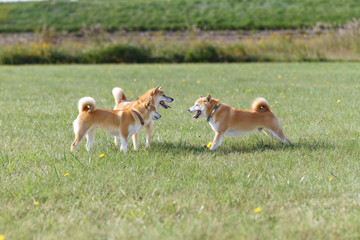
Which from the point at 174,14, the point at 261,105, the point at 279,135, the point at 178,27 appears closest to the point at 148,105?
the point at 261,105

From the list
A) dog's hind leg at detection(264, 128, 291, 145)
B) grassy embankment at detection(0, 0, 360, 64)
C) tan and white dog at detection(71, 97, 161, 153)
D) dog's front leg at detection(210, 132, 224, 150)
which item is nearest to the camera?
tan and white dog at detection(71, 97, 161, 153)

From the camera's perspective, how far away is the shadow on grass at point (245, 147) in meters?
5.00

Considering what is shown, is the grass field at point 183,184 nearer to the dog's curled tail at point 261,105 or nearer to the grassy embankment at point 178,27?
the dog's curled tail at point 261,105

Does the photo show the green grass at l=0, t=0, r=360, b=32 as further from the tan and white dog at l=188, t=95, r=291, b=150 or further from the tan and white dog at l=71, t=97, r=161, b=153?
the tan and white dog at l=71, t=97, r=161, b=153

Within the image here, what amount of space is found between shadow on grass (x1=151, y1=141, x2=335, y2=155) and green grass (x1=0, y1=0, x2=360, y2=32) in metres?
27.6

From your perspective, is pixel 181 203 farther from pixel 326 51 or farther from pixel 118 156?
pixel 326 51

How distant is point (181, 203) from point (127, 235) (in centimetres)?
69

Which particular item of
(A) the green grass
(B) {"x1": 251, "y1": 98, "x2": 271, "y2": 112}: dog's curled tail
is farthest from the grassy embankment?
(B) {"x1": 251, "y1": 98, "x2": 271, "y2": 112}: dog's curled tail

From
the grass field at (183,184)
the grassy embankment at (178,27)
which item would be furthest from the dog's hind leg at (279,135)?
the grassy embankment at (178,27)

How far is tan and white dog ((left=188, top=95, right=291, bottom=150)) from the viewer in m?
5.10

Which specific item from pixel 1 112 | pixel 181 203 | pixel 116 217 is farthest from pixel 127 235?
pixel 1 112

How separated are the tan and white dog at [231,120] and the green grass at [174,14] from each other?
27690 mm

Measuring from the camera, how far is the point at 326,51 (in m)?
24.0

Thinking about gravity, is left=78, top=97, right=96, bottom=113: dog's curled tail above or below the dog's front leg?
above
